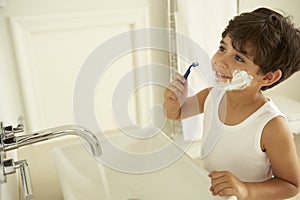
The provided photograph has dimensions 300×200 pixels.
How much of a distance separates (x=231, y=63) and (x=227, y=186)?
0.26m

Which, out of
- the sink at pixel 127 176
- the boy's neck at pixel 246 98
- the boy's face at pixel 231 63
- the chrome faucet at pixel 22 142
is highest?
the boy's face at pixel 231 63

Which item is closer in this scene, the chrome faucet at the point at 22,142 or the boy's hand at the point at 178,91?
the chrome faucet at the point at 22,142

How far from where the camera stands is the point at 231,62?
2.52ft

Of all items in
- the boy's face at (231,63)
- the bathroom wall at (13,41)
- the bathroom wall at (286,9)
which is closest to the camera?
the boy's face at (231,63)

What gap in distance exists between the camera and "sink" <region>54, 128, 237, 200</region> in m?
0.85

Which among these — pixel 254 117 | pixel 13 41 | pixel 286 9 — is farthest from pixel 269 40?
pixel 286 9

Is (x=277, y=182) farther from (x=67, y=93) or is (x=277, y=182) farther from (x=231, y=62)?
(x=67, y=93)

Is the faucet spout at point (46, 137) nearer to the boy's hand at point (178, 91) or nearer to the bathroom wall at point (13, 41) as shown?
the boy's hand at point (178, 91)

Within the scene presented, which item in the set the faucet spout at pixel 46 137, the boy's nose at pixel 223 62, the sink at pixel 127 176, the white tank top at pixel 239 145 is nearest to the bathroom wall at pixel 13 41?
the sink at pixel 127 176

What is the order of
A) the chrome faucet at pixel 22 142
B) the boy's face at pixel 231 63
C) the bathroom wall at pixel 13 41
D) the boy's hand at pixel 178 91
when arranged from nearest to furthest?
the chrome faucet at pixel 22 142 → the boy's face at pixel 231 63 → the boy's hand at pixel 178 91 → the bathroom wall at pixel 13 41

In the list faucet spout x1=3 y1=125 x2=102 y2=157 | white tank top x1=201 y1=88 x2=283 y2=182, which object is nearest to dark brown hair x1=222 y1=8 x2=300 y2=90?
white tank top x1=201 y1=88 x2=283 y2=182

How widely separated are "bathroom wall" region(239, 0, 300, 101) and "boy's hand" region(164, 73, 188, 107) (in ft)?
2.75

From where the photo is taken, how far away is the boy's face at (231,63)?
29.9 inches

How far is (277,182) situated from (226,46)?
12.4 inches
